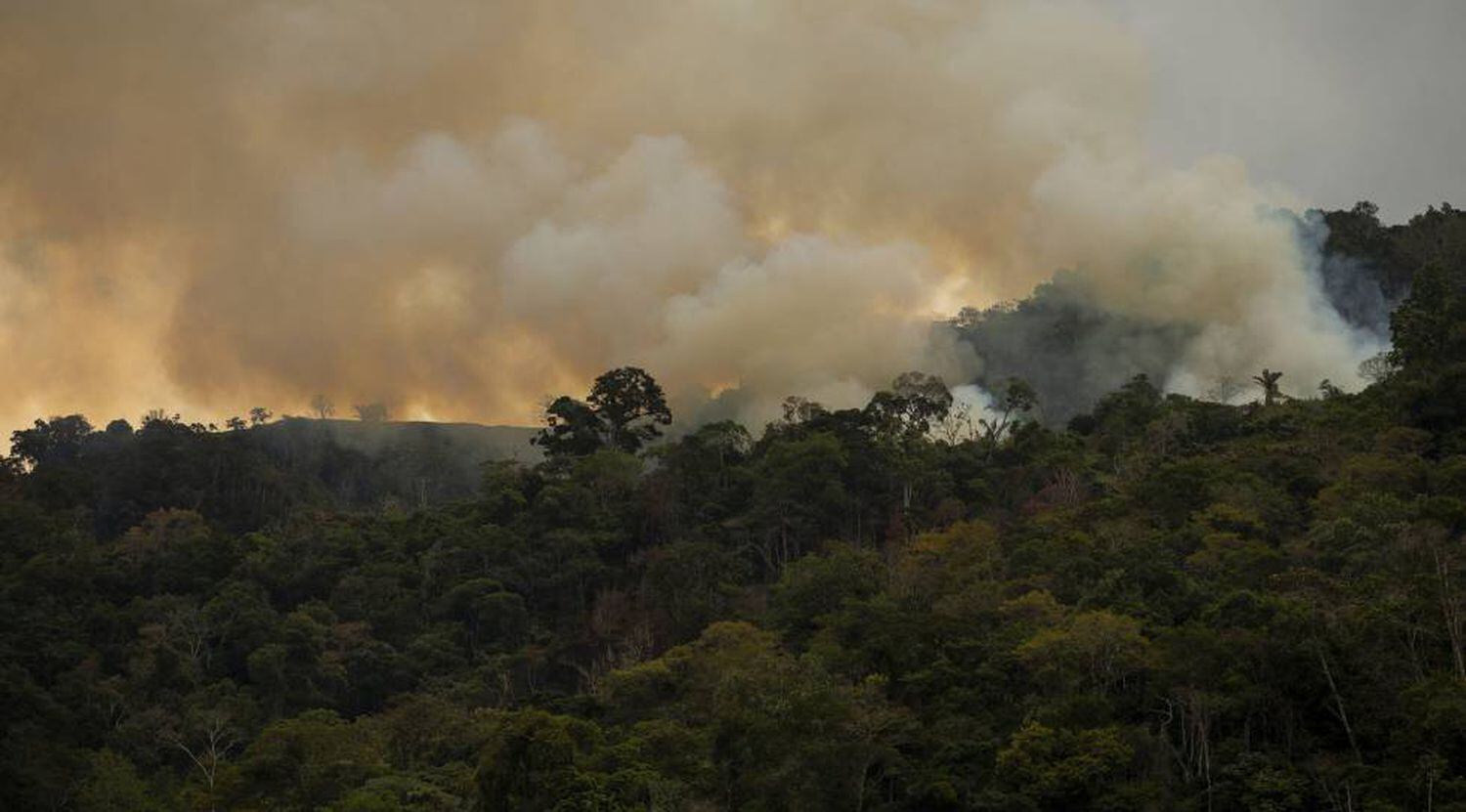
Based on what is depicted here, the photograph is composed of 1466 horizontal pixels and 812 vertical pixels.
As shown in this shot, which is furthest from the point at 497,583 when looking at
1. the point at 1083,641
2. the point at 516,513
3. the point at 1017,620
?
the point at 1083,641

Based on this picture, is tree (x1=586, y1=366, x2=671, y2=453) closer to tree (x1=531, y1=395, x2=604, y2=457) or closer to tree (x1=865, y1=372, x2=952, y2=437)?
tree (x1=531, y1=395, x2=604, y2=457)

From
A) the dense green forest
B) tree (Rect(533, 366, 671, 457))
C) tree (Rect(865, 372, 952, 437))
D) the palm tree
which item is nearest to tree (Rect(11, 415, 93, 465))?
the dense green forest

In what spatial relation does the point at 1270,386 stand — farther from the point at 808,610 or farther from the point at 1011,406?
the point at 808,610

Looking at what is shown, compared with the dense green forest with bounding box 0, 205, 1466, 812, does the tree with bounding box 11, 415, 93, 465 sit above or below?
above

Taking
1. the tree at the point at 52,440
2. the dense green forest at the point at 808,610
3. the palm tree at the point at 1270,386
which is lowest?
the dense green forest at the point at 808,610

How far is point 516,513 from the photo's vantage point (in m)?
76.7

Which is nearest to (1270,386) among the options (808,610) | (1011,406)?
(1011,406)

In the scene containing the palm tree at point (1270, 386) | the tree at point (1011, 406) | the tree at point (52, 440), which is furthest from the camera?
the tree at point (52, 440)

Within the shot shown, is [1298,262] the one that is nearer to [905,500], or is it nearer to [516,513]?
[905,500]

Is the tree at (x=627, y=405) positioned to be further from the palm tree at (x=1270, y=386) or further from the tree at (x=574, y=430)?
the palm tree at (x=1270, y=386)

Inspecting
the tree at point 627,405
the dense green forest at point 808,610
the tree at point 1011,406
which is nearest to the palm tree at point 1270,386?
the dense green forest at point 808,610

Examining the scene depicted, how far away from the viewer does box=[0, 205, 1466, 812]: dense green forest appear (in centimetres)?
3988

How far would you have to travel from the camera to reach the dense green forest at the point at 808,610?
1570 inches

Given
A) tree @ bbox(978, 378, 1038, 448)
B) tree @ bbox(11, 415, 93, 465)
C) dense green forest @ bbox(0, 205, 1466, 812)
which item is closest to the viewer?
dense green forest @ bbox(0, 205, 1466, 812)
